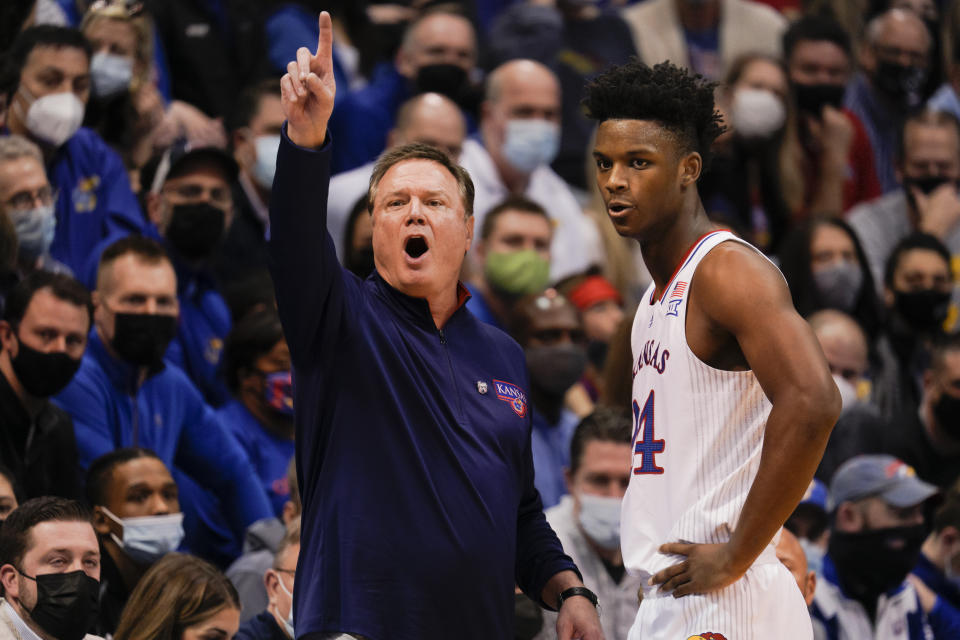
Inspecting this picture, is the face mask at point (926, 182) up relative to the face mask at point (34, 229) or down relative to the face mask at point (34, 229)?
up

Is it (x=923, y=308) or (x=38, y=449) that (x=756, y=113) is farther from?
(x=38, y=449)

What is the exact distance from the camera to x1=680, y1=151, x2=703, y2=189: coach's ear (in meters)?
3.63

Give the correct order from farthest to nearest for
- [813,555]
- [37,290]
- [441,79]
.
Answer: [441,79] < [813,555] < [37,290]

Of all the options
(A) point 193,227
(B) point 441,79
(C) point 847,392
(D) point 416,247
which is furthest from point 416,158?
(B) point 441,79

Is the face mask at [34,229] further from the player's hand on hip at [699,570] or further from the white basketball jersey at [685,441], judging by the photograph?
the player's hand on hip at [699,570]

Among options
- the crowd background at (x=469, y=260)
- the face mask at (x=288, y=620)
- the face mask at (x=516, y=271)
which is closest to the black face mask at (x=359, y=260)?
the crowd background at (x=469, y=260)

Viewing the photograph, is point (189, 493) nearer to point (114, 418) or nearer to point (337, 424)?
point (114, 418)

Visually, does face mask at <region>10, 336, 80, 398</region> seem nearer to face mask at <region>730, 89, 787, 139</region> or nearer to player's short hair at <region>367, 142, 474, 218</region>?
player's short hair at <region>367, 142, 474, 218</region>

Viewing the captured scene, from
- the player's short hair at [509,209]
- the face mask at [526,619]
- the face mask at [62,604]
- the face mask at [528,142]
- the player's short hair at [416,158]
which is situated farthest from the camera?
the face mask at [528,142]

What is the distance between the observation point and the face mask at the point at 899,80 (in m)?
10.7

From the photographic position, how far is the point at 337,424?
11.9 feet

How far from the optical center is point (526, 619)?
5375mm

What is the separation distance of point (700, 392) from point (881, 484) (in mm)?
3579

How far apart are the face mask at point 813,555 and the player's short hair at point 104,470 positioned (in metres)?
2.89
